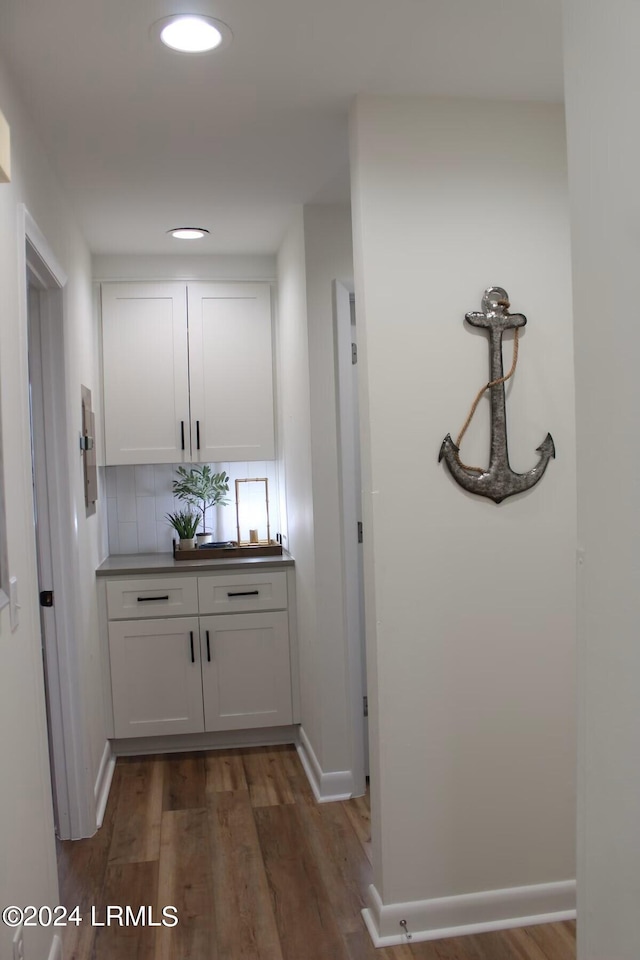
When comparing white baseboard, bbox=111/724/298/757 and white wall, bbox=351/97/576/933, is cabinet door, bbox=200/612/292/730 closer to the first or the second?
white baseboard, bbox=111/724/298/757

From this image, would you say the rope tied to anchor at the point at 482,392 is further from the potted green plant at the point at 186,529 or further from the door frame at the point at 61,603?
the potted green plant at the point at 186,529

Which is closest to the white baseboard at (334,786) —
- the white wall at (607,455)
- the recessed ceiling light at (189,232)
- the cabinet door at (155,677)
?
the cabinet door at (155,677)

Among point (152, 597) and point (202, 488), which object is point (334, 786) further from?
point (202, 488)

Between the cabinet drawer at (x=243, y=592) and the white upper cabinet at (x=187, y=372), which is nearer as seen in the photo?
the cabinet drawer at (x=243, y=592)

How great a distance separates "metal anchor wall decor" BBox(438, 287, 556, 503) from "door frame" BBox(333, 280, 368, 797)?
1.01 meters

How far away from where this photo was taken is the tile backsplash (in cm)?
439

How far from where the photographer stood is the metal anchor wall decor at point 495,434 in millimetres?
2381

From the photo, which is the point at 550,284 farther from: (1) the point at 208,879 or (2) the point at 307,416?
(1) the point at 208,879

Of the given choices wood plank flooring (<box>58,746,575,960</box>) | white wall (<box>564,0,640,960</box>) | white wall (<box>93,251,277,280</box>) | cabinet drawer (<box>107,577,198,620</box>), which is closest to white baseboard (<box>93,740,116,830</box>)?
wood plank flooring (<box>58,746,575,960</box>)

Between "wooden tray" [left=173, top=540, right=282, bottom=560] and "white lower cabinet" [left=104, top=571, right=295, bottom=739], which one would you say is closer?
"white lower cabinet" [left=104, top=571, right=295, bottom=739]

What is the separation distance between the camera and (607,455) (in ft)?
3.60

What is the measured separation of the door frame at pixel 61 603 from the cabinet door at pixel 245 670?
0.93 meters

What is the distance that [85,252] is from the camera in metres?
3.77

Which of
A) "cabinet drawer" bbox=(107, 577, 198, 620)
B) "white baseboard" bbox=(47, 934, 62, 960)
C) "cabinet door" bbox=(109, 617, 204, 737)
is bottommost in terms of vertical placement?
"white baseboard" bbox=(47, 934, 62, 960)
